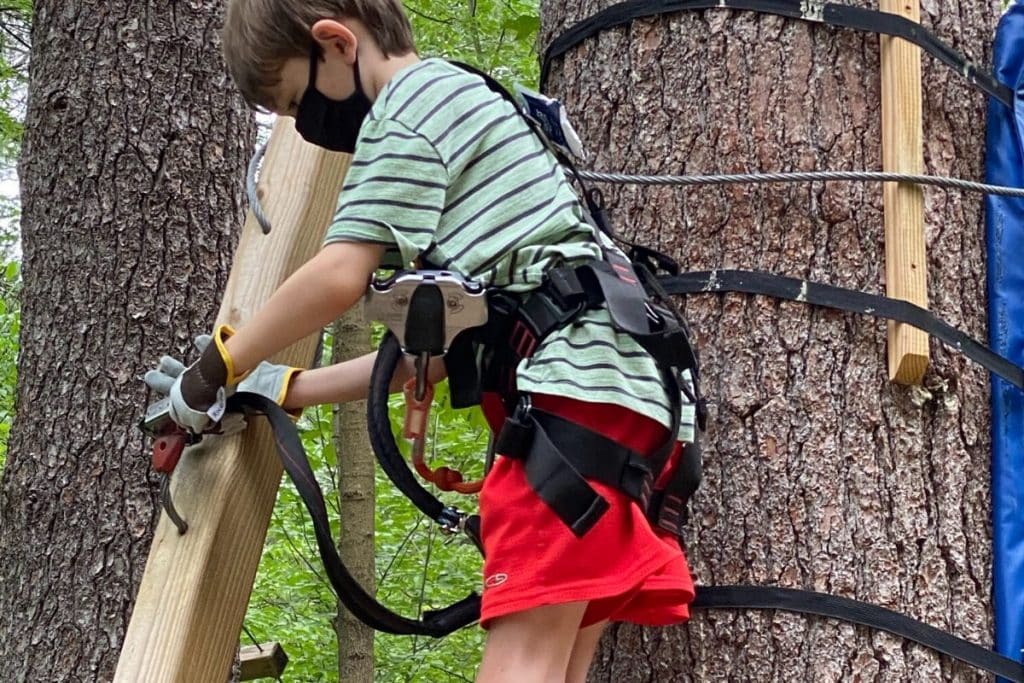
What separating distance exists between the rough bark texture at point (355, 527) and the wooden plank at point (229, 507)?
396cm

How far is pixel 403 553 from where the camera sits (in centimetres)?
762

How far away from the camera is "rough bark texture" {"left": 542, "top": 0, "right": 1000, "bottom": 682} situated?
198 cm

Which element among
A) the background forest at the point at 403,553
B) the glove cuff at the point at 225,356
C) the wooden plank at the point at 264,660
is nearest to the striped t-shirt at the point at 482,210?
the glove cuff at the point at 225,356

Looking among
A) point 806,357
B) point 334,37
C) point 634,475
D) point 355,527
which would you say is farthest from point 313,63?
point 355,527

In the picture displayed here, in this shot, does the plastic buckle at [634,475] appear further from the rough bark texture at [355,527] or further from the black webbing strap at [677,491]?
the rough bark texture at [355,527]

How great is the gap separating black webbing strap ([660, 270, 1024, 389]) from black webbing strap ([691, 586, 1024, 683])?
0.47m

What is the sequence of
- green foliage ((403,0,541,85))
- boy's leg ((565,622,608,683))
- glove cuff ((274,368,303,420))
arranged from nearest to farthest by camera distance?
glove cuff ((274,368,303,420)) < boy's leg ((565,622,608,683)) < green foliage ((403,0,541,85))

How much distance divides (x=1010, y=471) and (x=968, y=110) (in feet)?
2.17

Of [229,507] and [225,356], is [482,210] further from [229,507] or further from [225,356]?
[229,507]

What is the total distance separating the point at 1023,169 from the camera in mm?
2219

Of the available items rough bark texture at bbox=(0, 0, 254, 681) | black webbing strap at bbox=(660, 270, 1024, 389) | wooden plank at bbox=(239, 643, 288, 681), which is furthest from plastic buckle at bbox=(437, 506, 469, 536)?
rough bark texture at bbox=(0, 0, 254, 681)

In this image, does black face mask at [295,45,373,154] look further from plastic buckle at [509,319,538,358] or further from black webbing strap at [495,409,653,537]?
black webbing strap at [495,409,653,537]

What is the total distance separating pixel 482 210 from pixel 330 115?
30cm

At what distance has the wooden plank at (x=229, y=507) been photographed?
5.50ft
